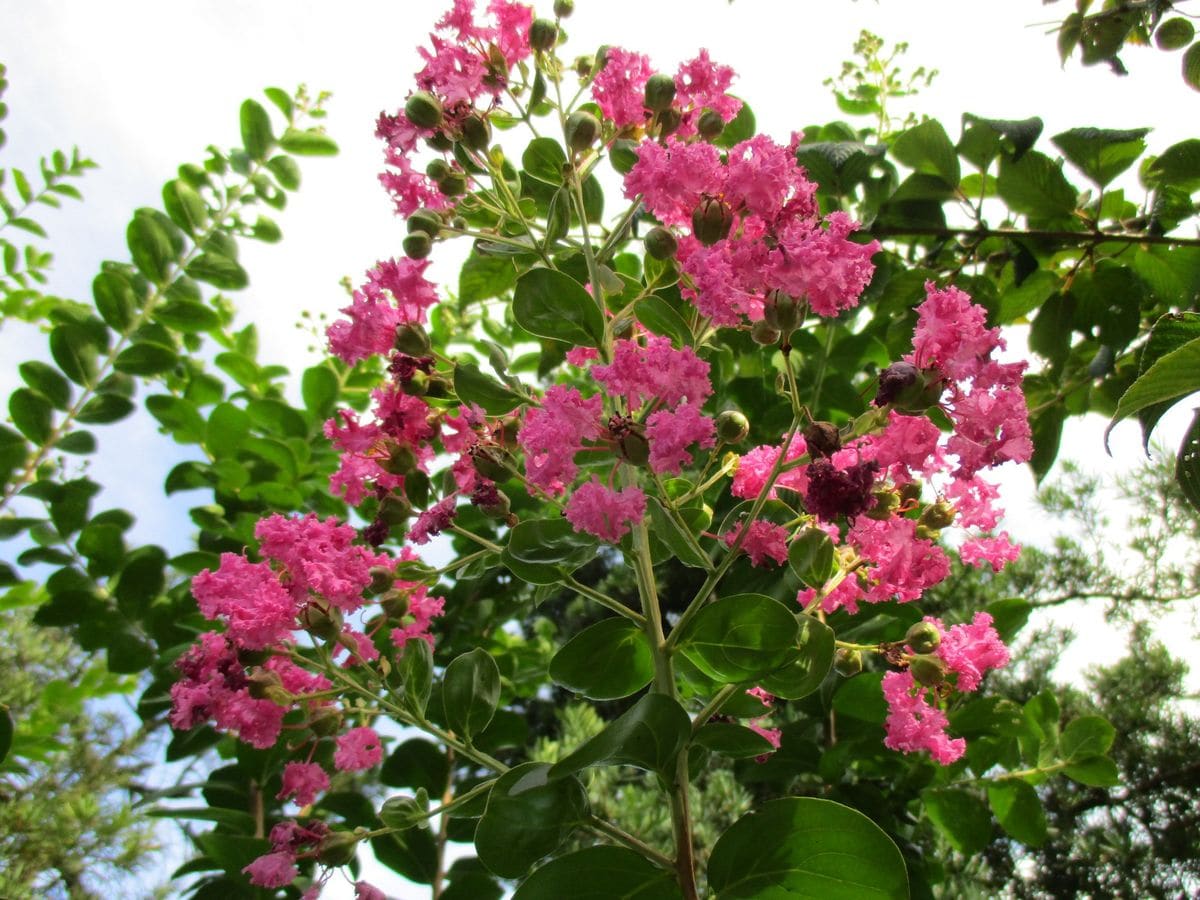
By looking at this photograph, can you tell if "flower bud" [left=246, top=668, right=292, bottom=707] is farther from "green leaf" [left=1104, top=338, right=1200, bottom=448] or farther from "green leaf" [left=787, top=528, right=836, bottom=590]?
"green leaf" [left=1104, top=338, right=1200, bottom=448]

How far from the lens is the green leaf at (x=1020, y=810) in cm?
122

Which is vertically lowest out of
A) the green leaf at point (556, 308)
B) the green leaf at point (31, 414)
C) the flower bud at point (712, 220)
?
the green leaf at point (556, 308)

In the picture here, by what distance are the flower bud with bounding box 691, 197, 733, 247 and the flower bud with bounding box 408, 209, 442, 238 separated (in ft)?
0.98

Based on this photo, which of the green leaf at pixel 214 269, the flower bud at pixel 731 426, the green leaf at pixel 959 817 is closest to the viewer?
the flower bud at pixel 731 426

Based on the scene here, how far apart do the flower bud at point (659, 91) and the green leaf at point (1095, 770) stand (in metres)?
1.06

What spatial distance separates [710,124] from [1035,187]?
0.65 meters

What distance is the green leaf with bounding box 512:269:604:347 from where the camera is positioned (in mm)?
746

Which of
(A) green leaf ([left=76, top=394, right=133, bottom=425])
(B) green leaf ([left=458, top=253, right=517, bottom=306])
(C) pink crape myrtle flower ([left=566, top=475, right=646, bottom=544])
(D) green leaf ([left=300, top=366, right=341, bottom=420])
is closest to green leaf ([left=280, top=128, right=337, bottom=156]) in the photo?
(D) green leaf ([left=300, top=366, right=341, bottom=420])

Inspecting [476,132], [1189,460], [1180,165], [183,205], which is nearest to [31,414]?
[183,205]

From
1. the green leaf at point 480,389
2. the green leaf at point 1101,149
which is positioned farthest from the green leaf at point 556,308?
the green leaf at point 1101,149

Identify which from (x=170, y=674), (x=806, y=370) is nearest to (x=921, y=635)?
(x=806, y=370)

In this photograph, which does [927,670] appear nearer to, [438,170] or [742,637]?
[742,637]

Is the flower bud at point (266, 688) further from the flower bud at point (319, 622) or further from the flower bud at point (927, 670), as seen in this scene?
the flower bud at point (927, 670)

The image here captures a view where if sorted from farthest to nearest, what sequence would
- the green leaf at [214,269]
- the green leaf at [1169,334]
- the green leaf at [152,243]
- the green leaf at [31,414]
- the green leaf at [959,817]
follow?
the green leaf at [214,269] → the green leaf at [152,243] → the green leaf at [31,414] → the green leaf at [959,817] → the green leaf at [1169,334]
